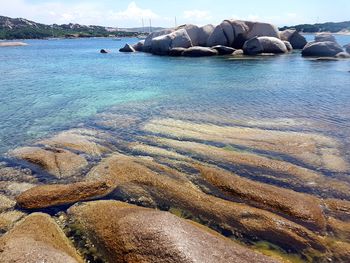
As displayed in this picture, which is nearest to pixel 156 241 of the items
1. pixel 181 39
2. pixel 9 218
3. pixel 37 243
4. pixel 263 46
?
pixel 37 243

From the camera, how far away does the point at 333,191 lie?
1070 centimetres

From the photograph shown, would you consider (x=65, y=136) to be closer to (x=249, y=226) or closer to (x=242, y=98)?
(x=249, y=226)

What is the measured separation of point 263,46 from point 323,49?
363 inches

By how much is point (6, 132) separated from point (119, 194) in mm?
9846

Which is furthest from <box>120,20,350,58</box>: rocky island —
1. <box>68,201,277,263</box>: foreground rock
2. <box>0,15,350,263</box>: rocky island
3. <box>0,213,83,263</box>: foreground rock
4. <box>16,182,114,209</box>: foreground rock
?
<box>68,201,277,263</box>: foreground rock

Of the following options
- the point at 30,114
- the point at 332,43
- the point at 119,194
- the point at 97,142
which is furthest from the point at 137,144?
the point at 332,43

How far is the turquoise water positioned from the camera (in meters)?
19.2

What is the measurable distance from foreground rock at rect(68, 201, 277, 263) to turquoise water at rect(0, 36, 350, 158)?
8919mm

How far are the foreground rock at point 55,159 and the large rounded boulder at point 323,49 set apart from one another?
48.7 meters

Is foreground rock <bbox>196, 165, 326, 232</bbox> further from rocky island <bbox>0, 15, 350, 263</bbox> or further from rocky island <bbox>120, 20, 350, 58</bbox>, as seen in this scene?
rocky island <bbox>120, 20, 350, 58</bbox>

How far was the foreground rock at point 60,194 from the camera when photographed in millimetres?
10016

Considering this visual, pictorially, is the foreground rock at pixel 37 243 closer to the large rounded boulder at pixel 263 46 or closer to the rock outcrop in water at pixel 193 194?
the rock outcrop in water at pixel 193 194

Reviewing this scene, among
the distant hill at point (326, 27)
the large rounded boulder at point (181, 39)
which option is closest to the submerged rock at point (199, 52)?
the large rounded boulder at point (181, 39)

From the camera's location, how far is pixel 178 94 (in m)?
26.5
